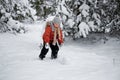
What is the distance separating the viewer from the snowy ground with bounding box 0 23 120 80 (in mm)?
9250

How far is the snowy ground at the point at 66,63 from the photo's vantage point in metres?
9.25

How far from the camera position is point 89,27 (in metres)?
14.4

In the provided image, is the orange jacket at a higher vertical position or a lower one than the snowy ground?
higher

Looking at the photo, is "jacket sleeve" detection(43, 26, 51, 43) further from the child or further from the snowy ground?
the snowy ground

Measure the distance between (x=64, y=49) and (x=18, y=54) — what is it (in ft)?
8.06

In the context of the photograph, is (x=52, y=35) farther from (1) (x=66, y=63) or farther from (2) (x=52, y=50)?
(1) (x=66, y=63)

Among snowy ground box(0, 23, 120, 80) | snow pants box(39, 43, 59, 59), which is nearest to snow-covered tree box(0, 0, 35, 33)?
snowy ground box(0, 23, 120, 80)

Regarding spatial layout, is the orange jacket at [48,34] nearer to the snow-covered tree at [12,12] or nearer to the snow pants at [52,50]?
the snow pants at [52,50]

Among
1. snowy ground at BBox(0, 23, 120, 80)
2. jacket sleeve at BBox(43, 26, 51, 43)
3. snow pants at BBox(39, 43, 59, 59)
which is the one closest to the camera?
snowy ground at BBox(0, 23, 120, 80)

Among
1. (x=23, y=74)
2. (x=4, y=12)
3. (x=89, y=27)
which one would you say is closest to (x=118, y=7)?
(x=89, y=27)

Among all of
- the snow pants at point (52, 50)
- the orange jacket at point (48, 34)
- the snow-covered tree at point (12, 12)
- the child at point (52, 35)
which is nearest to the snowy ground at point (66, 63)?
the snow pants at point (52, 50)

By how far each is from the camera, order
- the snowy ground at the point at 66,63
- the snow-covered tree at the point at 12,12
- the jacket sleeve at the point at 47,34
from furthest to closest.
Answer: the snow-covered tree at the point at 12,12 < the jacket sleeve at the point at 47,34 < the snowy ground at the point at 66,63

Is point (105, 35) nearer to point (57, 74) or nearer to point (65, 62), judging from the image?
point (65, 62)

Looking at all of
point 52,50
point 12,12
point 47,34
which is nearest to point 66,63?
point 52,50
